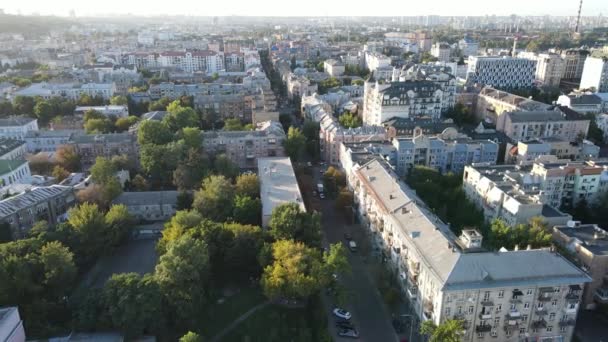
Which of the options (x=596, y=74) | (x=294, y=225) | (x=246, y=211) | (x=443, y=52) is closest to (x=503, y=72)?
(x=596, y=74)

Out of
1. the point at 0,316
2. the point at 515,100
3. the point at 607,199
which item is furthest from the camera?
the point at 515,100

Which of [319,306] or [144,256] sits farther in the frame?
[144,256]

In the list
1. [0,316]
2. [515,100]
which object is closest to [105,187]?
[0,316]

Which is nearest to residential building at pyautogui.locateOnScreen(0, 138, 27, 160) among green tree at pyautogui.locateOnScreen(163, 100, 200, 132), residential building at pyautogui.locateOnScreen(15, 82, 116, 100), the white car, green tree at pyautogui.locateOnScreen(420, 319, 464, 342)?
green tree at pyautogui.locateOnScreen(163, 100, 200, 132)

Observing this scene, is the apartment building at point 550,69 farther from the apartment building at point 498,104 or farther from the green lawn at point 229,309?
the green lawn at point 229,309

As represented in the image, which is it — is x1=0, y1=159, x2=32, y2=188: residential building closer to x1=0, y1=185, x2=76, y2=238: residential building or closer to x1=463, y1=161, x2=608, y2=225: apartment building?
x1=0, y1=185, x2=76, y2=238: residential building

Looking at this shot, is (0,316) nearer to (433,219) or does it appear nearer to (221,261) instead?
(221,261)
